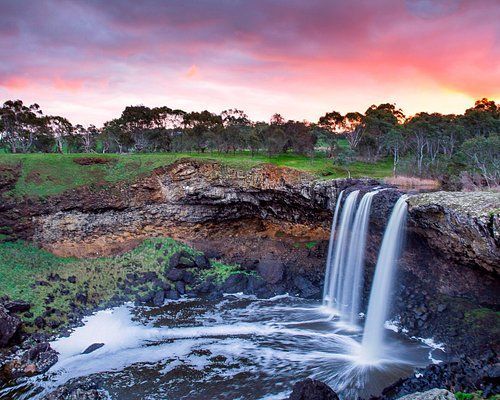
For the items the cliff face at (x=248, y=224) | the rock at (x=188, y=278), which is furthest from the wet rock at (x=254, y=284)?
the rock at (x=188, y=278)

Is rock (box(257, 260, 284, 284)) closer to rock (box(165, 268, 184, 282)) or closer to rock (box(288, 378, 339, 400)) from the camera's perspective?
rock (box(165, 268, 184, 282))

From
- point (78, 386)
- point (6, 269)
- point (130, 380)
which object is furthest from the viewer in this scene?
point (6, 269)

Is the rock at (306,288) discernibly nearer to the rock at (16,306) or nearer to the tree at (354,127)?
the rock at (16,306)

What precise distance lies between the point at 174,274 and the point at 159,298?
2.78 meters

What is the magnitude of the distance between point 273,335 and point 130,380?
8.07 meters

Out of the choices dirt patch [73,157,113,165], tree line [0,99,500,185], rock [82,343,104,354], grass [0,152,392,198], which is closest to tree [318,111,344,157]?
tree line [0,99,500,185]

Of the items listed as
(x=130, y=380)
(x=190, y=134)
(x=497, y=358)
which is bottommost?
(x=130, y=380)

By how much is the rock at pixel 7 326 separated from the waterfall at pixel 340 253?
745 inches

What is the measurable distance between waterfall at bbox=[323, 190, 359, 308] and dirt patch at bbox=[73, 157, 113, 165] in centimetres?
2281

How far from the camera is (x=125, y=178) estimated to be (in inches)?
1318

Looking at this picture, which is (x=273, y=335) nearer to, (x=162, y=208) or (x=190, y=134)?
(x=162, y=208)

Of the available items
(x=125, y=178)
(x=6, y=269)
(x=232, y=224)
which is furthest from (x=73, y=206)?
(x=232, y=224)

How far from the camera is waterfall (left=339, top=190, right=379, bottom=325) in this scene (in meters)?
23.8

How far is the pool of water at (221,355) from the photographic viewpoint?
16.0 m
